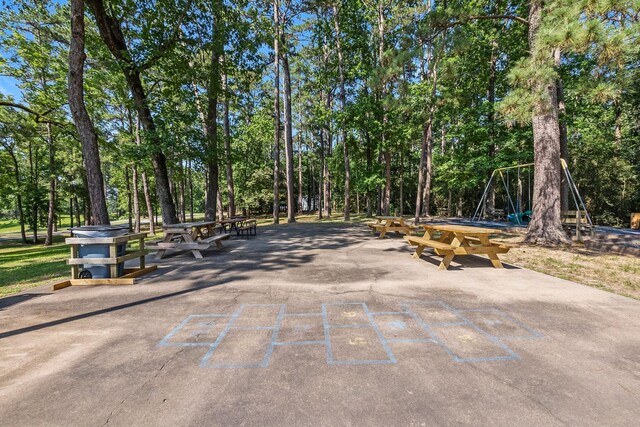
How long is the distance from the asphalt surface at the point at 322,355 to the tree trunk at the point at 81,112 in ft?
10.4

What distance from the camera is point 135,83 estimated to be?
9.62 meters

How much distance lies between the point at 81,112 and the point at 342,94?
1687 cm

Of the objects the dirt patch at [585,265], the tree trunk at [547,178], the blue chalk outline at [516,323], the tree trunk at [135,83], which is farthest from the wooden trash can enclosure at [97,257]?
the tree trunk at [547,178]

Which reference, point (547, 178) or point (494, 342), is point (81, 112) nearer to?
point (494, 342)

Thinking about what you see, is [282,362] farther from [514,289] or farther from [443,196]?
[443,196]

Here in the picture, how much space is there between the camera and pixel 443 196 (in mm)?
30125

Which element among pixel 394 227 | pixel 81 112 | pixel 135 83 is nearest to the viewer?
pixel 81 112

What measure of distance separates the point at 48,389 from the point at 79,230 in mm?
3739

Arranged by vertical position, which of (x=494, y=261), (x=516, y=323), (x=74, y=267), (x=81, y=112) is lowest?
(x=516, y=323)

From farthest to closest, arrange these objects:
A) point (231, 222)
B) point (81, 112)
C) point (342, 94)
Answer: point (342, 94) → point (231, 222) → point (81, 112)

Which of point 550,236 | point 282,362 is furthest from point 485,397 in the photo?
point 550,236

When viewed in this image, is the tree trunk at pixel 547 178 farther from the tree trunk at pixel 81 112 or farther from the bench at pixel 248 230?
the tree trunk at pixel 81 112

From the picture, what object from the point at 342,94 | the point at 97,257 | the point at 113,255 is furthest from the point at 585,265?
the point at 342,94

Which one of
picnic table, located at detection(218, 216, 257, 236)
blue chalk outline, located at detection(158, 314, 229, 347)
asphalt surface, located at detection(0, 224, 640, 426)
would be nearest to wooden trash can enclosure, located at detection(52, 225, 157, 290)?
asphalt surface, located at detection(0, 224, 640, 426)
